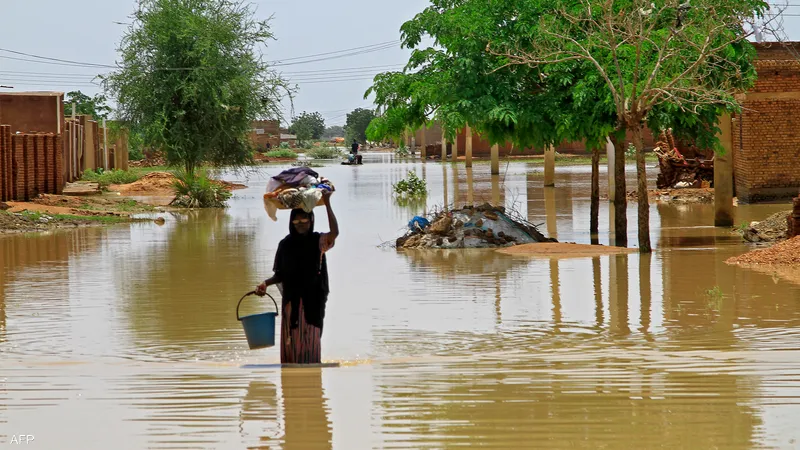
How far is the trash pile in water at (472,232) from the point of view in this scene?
19656mm

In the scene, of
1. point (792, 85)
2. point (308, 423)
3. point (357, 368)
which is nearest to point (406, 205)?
point (792, 85)

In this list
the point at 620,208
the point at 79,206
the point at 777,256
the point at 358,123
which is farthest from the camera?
the point at 358,123

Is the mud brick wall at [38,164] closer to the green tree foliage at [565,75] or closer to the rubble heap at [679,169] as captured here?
the green tree foliage at [565,75]

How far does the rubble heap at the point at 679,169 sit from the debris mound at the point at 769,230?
13438 millimetres

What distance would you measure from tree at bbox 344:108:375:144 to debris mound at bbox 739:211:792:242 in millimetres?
111135

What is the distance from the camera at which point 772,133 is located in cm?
2647

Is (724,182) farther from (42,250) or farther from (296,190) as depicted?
(296,190)

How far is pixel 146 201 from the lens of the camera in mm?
35656

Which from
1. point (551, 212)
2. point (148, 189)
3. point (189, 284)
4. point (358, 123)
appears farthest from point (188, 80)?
point (358, 123)

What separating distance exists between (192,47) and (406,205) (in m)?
10.4

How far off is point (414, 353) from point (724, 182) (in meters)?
14.1

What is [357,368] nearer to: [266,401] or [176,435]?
[266,401]

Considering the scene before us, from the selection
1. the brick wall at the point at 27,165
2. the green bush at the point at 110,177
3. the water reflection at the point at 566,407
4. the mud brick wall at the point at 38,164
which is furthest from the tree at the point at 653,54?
the green bush at the point at 110,177

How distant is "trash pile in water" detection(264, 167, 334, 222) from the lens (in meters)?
8.18
